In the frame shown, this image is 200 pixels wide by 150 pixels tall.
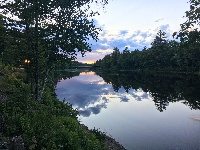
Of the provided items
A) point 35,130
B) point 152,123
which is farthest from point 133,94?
point 35,130

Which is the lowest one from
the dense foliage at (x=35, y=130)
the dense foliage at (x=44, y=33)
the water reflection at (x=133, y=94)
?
the water reflection at (x=133, y=94)

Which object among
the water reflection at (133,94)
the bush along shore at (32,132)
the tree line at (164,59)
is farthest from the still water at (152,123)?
the tree line at (164,59)

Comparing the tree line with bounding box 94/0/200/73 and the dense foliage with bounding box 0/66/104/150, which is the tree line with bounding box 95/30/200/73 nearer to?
the tree line with bounding box 94/0/200/73

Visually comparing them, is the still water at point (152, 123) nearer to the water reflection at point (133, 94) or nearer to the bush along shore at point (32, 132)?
the water reflection at point (133, 94)

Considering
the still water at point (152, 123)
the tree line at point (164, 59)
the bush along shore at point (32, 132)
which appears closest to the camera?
A: the bush along shore at point (32, 132)

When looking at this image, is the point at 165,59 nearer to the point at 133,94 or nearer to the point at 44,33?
the point at 133,94

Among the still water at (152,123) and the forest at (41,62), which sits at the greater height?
the forest at (41,62)

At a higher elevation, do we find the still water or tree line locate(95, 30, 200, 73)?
tree line locate(95, 30, 200, 73)

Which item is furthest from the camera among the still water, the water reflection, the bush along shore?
the water reflection

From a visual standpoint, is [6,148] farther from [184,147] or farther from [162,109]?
[162,109]

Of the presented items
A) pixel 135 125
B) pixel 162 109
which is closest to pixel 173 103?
pixel 162 109

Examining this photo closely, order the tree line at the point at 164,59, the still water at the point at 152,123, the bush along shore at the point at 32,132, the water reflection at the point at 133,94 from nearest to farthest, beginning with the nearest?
the bush along shore at the point at 32,132 → the still water at the point at 152,123 → the water reflection at the point at 133,94 → the tree line at the point at 164,59

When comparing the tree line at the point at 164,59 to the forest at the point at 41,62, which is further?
the tree line at the point at 164,59

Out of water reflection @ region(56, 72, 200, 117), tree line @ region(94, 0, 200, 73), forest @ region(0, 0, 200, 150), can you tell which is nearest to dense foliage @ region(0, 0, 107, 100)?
forest @ region(0, 0, 200, 150)
